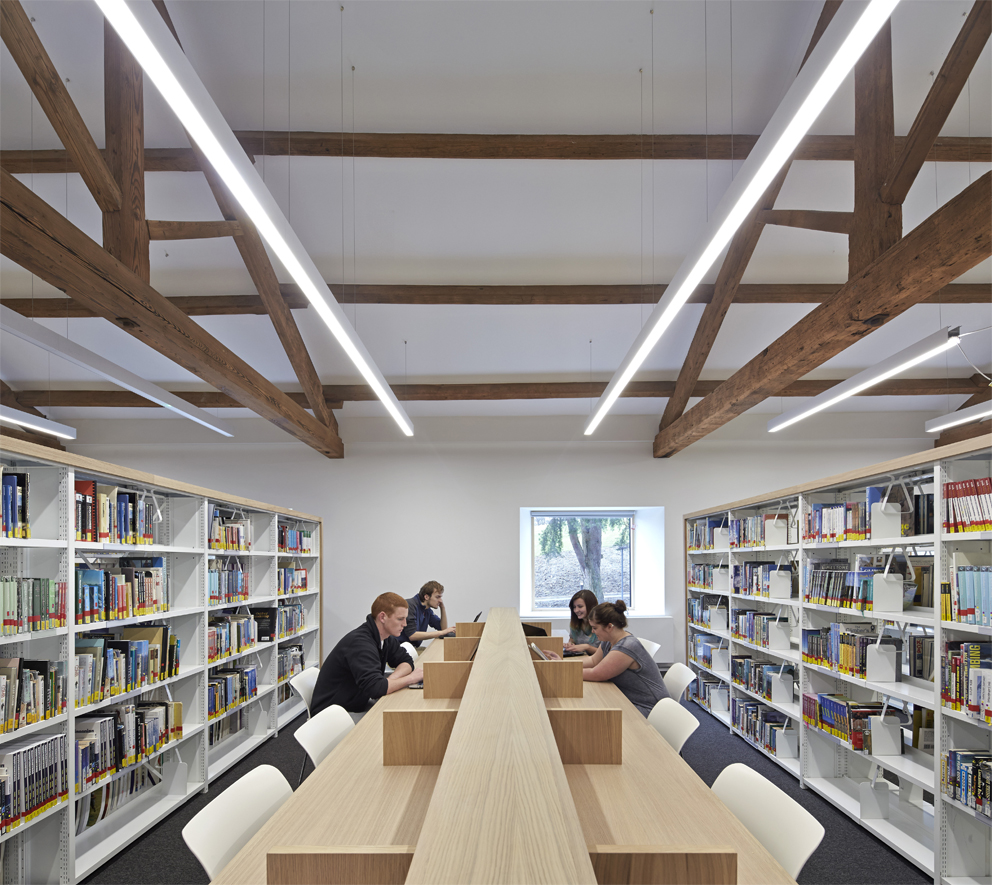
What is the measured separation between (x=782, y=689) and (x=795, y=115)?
448 centimetres

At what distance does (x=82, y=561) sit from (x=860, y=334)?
4.56m

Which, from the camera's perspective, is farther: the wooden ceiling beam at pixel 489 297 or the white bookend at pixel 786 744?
the wooden ceiling beam at pixel 489 297

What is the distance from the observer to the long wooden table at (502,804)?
120 cm

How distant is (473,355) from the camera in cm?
812

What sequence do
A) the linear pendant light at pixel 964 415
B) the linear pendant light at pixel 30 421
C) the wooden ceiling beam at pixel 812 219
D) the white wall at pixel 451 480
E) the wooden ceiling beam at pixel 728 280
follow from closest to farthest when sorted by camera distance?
the wooden ceiling beam at pixel 812 219 → the wooden ceiling beam at pixel 728 280 → the linear pendant light at pixel 30 421 → the linear pendant light at pixel 964 415 → the white wall at pixel 451 480

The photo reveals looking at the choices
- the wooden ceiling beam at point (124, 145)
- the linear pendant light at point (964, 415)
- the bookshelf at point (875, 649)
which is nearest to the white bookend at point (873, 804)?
the bookshelf at point (875, 649)

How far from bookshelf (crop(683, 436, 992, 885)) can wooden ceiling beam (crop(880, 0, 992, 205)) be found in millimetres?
1340

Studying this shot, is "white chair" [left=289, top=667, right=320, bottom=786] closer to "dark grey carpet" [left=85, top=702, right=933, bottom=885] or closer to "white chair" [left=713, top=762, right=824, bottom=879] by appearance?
"dark grey carpet" [left=85, top=702, right=933, bottom=885]

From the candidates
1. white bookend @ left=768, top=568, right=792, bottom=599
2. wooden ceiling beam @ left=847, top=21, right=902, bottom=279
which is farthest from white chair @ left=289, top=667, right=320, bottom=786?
wooden ceiling beam @ left=847, top=21, right=902, bottom=279

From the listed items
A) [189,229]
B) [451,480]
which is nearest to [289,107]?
[189,229]

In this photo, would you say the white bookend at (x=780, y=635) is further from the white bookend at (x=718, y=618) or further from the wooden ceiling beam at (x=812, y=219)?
the wooden ceiling beam at (x=812, y=219)

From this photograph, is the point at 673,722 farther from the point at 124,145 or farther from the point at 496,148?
the point at 124,145

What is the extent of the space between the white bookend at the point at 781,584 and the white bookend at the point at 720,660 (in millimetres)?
1660

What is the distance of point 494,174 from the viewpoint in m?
5.50
